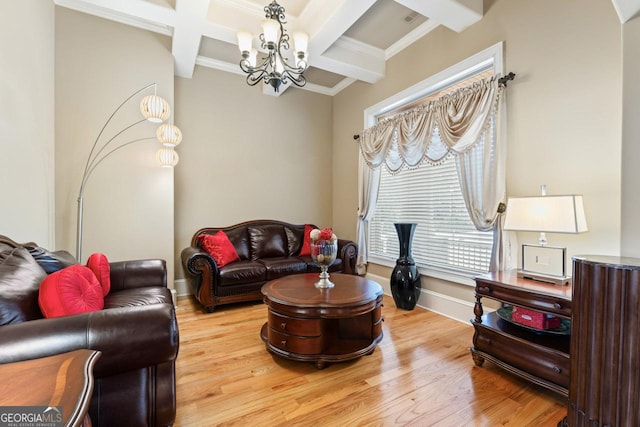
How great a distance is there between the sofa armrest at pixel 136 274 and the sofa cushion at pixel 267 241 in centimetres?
157

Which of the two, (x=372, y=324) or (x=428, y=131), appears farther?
(x=428, y=131)

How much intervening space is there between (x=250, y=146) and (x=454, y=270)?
332cm

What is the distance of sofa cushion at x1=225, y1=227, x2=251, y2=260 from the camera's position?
4062mm

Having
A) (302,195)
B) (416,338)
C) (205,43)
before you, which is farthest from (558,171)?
(205,43)

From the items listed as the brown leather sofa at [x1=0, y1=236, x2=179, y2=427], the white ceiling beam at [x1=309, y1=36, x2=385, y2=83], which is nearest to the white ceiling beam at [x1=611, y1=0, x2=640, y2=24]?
the white ceiling beam at [x1=309, y1=36, x2=385, y2=83]

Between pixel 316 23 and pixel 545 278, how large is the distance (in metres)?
3.21

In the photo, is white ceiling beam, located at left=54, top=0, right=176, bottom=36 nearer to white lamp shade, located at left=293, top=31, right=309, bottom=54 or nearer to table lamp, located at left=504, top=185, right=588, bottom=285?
white lamp shade, located at left=293, top=31, right=309, bottom=54

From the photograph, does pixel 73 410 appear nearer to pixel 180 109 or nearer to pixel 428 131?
pixel 428 131

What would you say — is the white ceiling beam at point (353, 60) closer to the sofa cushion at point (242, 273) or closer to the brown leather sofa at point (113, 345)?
the sofa cushion at point (242, 273)

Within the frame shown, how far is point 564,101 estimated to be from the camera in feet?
7.34

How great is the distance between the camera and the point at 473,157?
282 cm

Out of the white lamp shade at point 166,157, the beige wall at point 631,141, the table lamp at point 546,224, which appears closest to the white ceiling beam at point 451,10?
the beige wall at point 631,141

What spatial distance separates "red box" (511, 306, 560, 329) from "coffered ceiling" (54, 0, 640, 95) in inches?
107

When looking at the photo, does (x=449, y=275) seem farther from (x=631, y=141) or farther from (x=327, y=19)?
(x=327, y=19)
